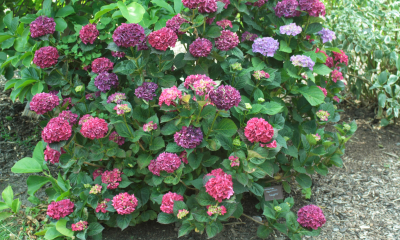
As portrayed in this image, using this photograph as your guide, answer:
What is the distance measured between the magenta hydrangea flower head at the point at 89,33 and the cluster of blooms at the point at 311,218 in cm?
176

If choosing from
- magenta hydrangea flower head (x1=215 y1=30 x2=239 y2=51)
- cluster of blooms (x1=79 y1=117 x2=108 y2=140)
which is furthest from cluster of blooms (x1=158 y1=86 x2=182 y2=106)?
magenta hydrangea flower head (x1=215 y1=30 x2=239 y2=51)

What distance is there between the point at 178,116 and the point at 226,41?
57 centimetres

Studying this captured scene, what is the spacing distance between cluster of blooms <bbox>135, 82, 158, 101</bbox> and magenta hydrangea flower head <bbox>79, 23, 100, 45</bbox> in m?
0.59

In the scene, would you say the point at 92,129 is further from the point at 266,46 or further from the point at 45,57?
the point at 266,46

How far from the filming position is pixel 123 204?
6.34ft

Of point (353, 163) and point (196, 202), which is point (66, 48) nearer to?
point (196, 202)

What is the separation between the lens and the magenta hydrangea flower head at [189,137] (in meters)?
1.79

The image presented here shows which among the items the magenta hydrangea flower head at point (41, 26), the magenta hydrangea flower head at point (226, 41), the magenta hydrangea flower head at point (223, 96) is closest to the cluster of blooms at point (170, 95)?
the magenta hydrangea flower head at point (223, 96)

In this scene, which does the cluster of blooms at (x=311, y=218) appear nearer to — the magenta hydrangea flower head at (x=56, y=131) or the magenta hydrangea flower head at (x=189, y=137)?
the magenta hydrangea flower head at (x=189, y=137)

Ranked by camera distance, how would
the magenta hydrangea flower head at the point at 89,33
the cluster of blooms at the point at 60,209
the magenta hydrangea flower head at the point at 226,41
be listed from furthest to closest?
the magenta hydrangea flower head at the point at 89,33 → the magenta hydrangea flower head at the point at 226,41 → the cluster of blooms at the point at 60,209

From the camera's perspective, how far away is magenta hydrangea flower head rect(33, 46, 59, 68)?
2.10m

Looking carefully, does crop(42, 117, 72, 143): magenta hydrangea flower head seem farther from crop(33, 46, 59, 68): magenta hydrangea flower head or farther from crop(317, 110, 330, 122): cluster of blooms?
crop(317, 110, 330, 122): cluster of blooms

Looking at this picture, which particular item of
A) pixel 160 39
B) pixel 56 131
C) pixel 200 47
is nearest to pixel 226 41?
pixel 200 47

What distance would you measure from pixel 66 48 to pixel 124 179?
1012 millimetres
